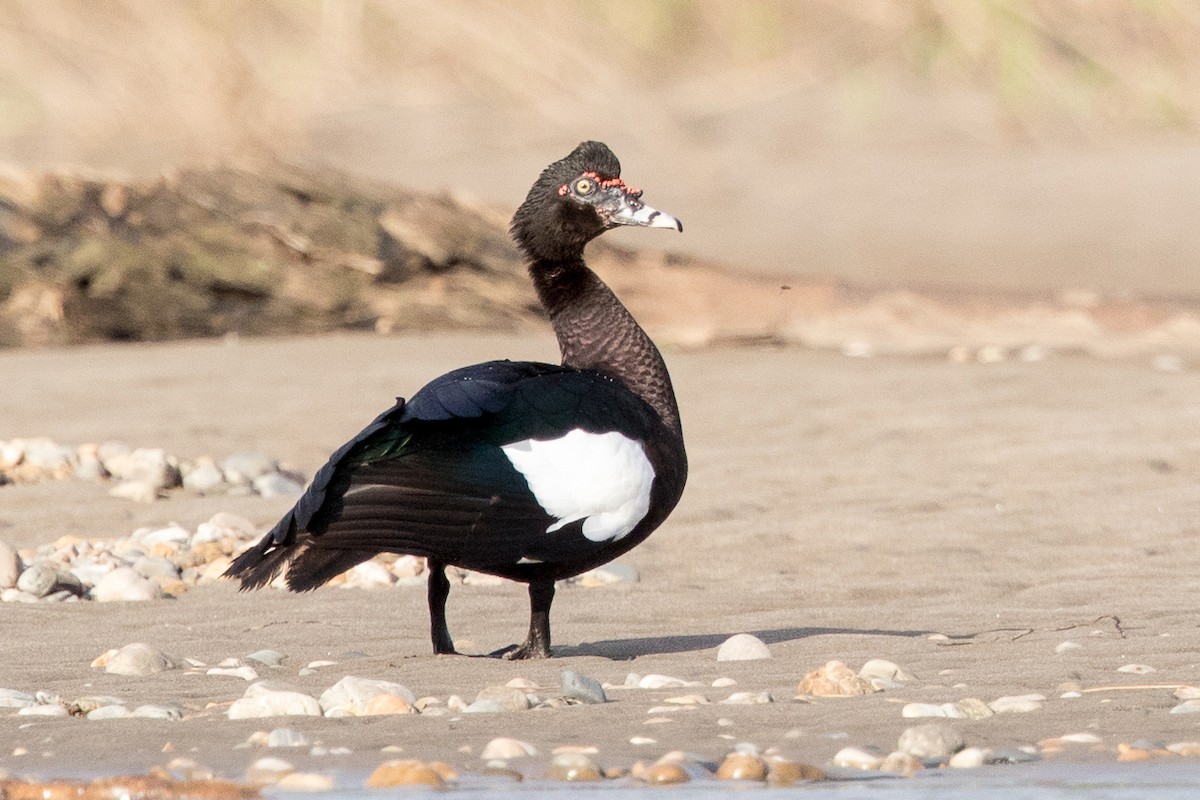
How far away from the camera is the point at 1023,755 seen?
12.6 ft

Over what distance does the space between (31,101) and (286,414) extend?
9.88 metres

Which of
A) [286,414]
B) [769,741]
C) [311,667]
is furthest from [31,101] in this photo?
[769,741]

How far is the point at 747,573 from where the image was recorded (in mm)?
6473

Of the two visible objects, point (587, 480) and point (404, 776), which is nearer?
point (404, 776)

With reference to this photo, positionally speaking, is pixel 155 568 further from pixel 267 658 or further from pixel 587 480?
pixel 587 480

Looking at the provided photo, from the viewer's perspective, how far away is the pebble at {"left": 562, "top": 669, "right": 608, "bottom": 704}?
4441 millimetres

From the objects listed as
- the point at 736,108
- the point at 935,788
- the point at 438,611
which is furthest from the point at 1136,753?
the point at 736,108

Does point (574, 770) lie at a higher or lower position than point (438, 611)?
lower

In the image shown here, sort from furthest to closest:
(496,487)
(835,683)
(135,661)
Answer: (496,487) < (135,661) < (835,683)

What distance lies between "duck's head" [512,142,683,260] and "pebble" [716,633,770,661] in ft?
4.46

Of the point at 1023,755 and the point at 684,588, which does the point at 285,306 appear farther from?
the point at 1023,755

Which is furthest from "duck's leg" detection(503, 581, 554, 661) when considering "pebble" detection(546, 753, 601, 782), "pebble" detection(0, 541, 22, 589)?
"pebble" detection(0, 541, 22, 589)

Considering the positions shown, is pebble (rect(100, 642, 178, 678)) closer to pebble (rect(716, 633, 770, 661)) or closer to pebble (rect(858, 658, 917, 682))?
pebble (rect(716, 633, 770, 661))

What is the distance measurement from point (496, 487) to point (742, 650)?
2.41 feet
